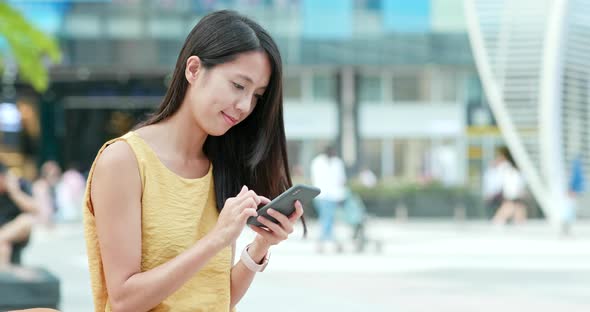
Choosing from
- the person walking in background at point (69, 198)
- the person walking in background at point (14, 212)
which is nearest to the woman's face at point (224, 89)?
the person walking in background at point (14, 212)

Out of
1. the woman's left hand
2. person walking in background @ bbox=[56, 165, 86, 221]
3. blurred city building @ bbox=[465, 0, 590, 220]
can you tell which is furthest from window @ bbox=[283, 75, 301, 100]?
the woman's left hand

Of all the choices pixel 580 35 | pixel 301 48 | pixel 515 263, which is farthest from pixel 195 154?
pixel 301 48

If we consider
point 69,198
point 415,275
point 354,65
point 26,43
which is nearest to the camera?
point 26,43

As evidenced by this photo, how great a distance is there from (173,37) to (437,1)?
9627 mm

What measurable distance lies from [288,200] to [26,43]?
1190 centimetres

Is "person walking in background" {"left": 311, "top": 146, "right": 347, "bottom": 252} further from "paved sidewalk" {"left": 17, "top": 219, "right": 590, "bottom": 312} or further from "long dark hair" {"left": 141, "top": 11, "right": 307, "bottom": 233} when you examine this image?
"long dark hair" {"left": 141, "top": 11, "right": 307, "bottom": 233}

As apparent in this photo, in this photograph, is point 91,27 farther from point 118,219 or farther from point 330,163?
point 118,219

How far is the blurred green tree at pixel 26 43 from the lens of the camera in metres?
12.7

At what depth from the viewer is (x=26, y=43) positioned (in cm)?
1373

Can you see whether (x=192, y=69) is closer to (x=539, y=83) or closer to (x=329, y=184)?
(x=329, y=184)

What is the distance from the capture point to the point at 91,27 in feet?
129

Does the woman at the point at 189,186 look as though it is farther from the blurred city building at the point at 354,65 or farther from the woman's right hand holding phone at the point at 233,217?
the blurred city building at the point at 354,65

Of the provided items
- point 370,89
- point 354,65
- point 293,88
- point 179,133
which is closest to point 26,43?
point 179,133

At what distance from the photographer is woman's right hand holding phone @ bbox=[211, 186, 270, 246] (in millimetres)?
2309
